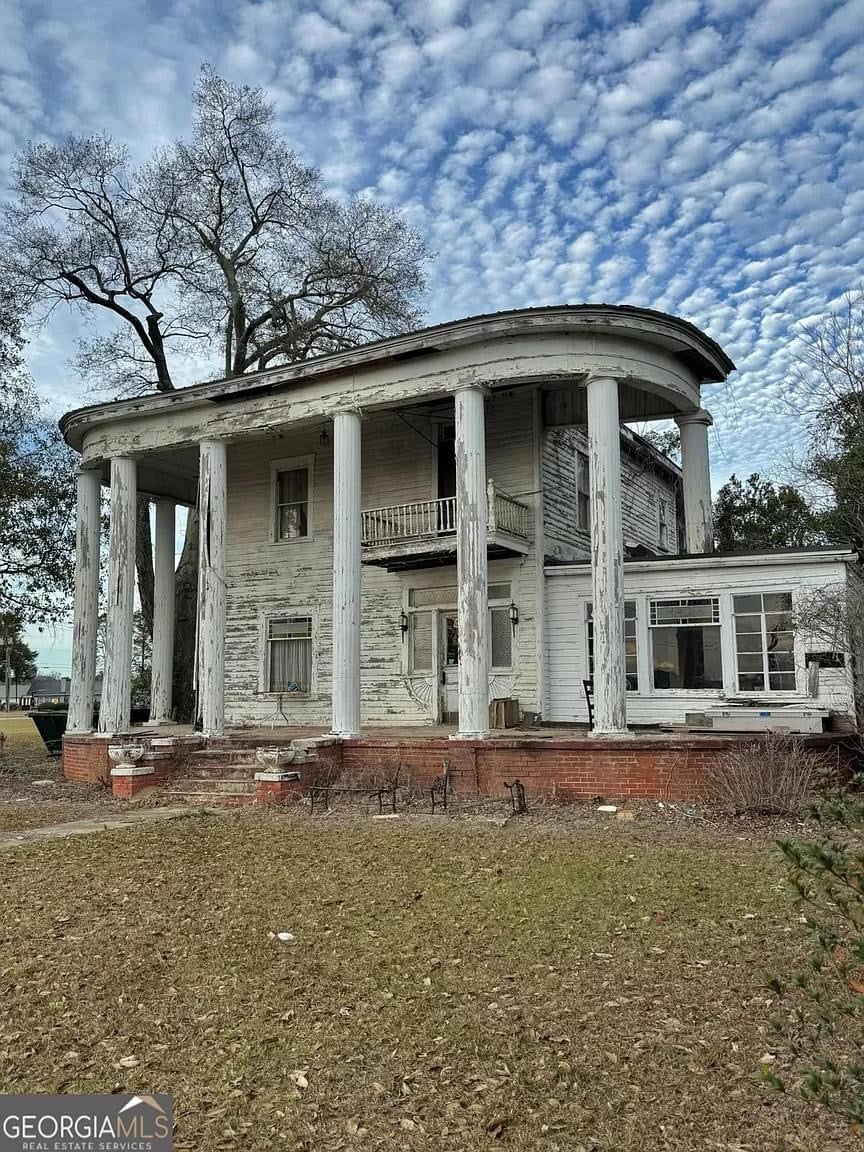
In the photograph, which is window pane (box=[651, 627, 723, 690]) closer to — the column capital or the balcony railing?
the balcony railing

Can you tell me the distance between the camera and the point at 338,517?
47.2 ft

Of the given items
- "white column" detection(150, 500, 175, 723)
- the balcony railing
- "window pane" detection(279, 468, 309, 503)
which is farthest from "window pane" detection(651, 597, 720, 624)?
"white column" detection(150, 500, 175, 723)

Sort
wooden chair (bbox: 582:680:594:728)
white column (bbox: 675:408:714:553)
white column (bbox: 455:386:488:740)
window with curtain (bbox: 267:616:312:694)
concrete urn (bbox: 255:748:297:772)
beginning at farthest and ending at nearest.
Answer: window with curtain (bbox: 267:616:312:694) < white column (bbox: 675:408:714:553) < wooden chair (bbox: 582:680:594:728) < white column (bbox: 455:386:488:740) < concrete urn (bbox: 255:748:297:772)

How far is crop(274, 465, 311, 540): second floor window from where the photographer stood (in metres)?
19.4

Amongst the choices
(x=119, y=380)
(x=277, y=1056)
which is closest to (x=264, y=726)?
(x=119, y=380)

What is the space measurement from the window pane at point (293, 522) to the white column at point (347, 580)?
16.5 feet

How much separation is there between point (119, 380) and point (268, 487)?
9265 mm

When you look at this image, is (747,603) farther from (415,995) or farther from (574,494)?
(415,995)

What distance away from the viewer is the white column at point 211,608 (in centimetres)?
1488

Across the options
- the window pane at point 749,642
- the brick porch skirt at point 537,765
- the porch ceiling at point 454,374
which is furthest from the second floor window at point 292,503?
the window pane at point 749,642

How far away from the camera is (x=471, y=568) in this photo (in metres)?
13.1

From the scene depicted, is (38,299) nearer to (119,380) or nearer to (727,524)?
(119,380)

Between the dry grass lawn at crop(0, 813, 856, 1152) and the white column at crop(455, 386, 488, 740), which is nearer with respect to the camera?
the dry grass lawn at crop(0, 813, 856, 1152)

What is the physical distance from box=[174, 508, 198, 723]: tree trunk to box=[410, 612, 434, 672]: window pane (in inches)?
Result: 229
